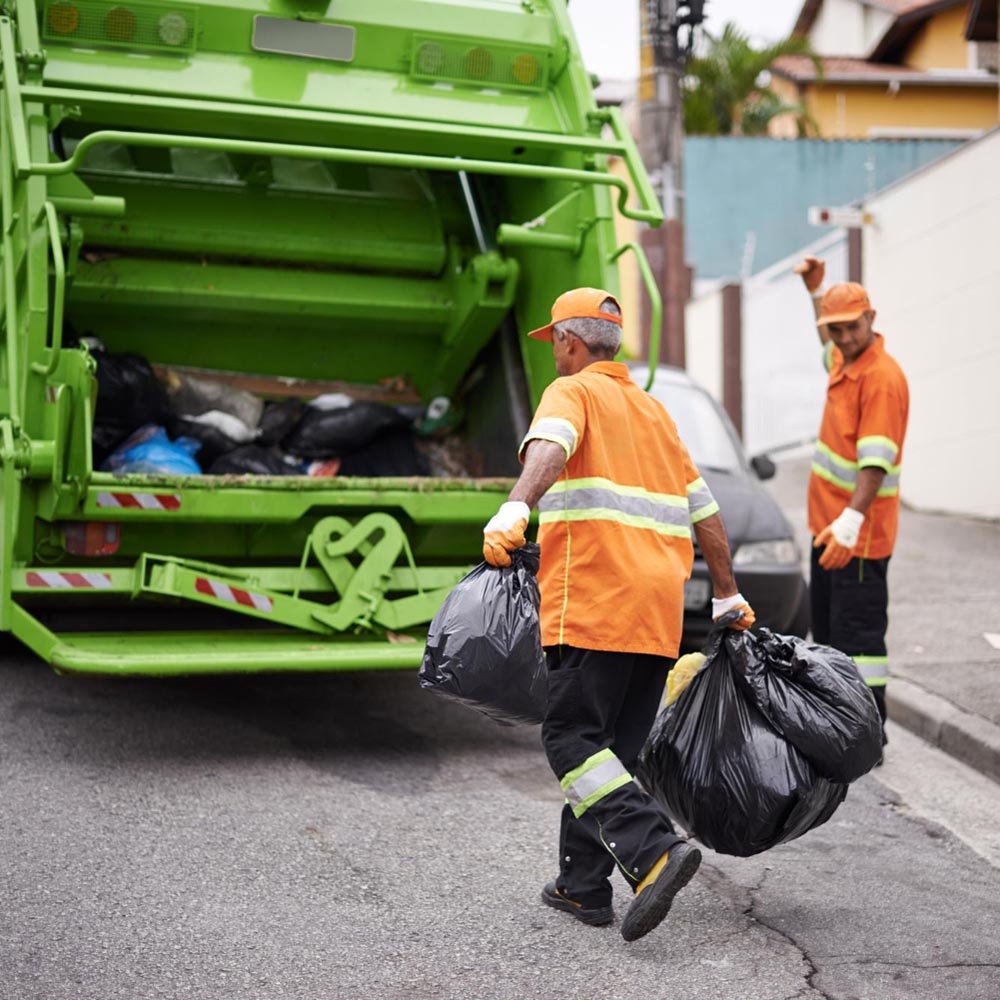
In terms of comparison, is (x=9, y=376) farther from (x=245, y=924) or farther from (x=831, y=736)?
(x=831, y=736)

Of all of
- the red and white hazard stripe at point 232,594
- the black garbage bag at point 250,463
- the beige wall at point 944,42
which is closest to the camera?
the red and white hazard stripe at point 232,594

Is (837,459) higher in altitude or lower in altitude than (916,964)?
higher

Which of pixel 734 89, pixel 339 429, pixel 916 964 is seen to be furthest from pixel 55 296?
pixel 734 89

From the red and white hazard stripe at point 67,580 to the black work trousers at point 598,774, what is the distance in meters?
1.94

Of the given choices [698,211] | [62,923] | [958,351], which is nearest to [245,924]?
[62,923]

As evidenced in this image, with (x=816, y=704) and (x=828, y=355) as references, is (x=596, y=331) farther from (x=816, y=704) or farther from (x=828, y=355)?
(x=828, y=355)

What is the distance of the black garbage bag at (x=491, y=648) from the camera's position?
3371 mm

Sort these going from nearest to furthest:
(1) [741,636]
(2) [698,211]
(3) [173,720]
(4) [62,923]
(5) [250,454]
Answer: (4) [62,923] → (1) [741,636] → (3) [173,720] → (5) [250,454] → (2) [698,211]

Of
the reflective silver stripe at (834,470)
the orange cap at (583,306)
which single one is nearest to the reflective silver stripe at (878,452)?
the reflective silver stripe at (834,470)

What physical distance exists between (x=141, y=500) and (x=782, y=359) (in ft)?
35.6

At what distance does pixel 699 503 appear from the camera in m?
3.69

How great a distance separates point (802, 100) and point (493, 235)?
2069 cm

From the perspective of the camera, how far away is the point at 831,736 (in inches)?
136

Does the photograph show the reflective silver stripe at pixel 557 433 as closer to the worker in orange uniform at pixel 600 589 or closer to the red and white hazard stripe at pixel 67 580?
the worker in orange uniform at pixel 600 589
